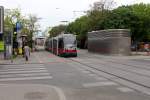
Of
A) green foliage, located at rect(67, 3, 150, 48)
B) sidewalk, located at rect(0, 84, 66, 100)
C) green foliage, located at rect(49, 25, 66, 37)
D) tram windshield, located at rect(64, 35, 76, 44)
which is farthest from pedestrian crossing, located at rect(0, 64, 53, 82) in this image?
green foliage, located at rect(49, 25, 66, 37)

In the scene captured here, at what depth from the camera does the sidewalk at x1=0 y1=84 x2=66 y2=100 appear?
39.5 feet

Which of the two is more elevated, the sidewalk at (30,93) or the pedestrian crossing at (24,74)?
the sidewalk at (30,93)

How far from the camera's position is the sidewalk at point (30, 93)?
1203 cm

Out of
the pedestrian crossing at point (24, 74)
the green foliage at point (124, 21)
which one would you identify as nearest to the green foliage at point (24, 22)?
the green foliage at point (124, 21)

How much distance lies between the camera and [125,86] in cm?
1509

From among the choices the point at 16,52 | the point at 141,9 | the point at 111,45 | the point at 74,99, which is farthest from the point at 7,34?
the point at 141,9

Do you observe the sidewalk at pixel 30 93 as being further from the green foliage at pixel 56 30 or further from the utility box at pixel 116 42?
the green foliage at pixel 56 30

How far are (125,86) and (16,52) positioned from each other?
128ft

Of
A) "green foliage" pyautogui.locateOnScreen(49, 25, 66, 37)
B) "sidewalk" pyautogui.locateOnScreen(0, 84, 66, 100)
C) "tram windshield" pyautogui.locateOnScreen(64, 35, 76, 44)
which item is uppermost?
"green foliage" pyautogui.locateOnScreen(49, 25, 66, 37)

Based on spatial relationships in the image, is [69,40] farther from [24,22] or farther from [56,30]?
[56,30]

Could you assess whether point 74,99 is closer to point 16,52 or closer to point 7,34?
point 7,34

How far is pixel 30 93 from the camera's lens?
13.2 meters

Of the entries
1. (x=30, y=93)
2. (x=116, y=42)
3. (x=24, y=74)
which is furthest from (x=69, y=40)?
(x=30, y=93)

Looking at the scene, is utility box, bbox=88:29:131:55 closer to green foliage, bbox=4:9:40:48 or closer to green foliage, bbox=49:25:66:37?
green foliage, bbox=4:9:40:48
